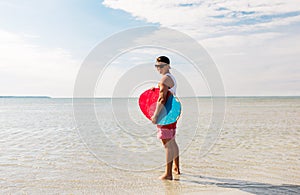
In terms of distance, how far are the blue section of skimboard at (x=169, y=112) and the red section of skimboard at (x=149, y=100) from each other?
1.30ft

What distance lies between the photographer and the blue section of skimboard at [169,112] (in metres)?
4.71

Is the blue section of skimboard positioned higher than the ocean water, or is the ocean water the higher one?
the blue section of skimboard

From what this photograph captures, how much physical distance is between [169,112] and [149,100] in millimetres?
587

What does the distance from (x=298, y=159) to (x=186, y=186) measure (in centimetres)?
290

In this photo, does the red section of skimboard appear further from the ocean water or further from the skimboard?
the ocean water

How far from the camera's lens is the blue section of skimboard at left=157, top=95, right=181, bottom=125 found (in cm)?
471

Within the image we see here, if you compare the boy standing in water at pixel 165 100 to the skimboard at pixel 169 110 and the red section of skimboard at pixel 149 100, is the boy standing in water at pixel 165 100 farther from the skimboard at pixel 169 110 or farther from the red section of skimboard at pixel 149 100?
the red section of skimboard at pixel 149 100

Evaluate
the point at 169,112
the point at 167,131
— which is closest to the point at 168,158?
the point at 167,131

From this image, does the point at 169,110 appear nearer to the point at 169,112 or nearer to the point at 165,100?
the point at 169,112

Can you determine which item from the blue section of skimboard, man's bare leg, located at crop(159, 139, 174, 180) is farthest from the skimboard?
man's bare leg, located at crop(159, 139, 174, 180)

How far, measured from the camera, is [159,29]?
21.4ft

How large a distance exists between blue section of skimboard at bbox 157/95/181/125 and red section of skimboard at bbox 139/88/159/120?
0.40 metres

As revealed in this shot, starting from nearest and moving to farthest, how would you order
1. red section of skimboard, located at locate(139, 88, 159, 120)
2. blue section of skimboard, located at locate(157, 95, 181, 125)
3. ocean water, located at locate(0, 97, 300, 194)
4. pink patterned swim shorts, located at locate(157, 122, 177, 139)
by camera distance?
ocean water, located at locate(0, 97, 300, 194) → blue section of skimboard, located at locate(157, 95, 181, 125) → pink patterned swim shorts, located at locate(157, 122, 177, 139) → red section of skimboard, located at locate(139, 88, 159, 120)

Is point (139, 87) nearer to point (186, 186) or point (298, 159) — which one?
point (186, 186)
